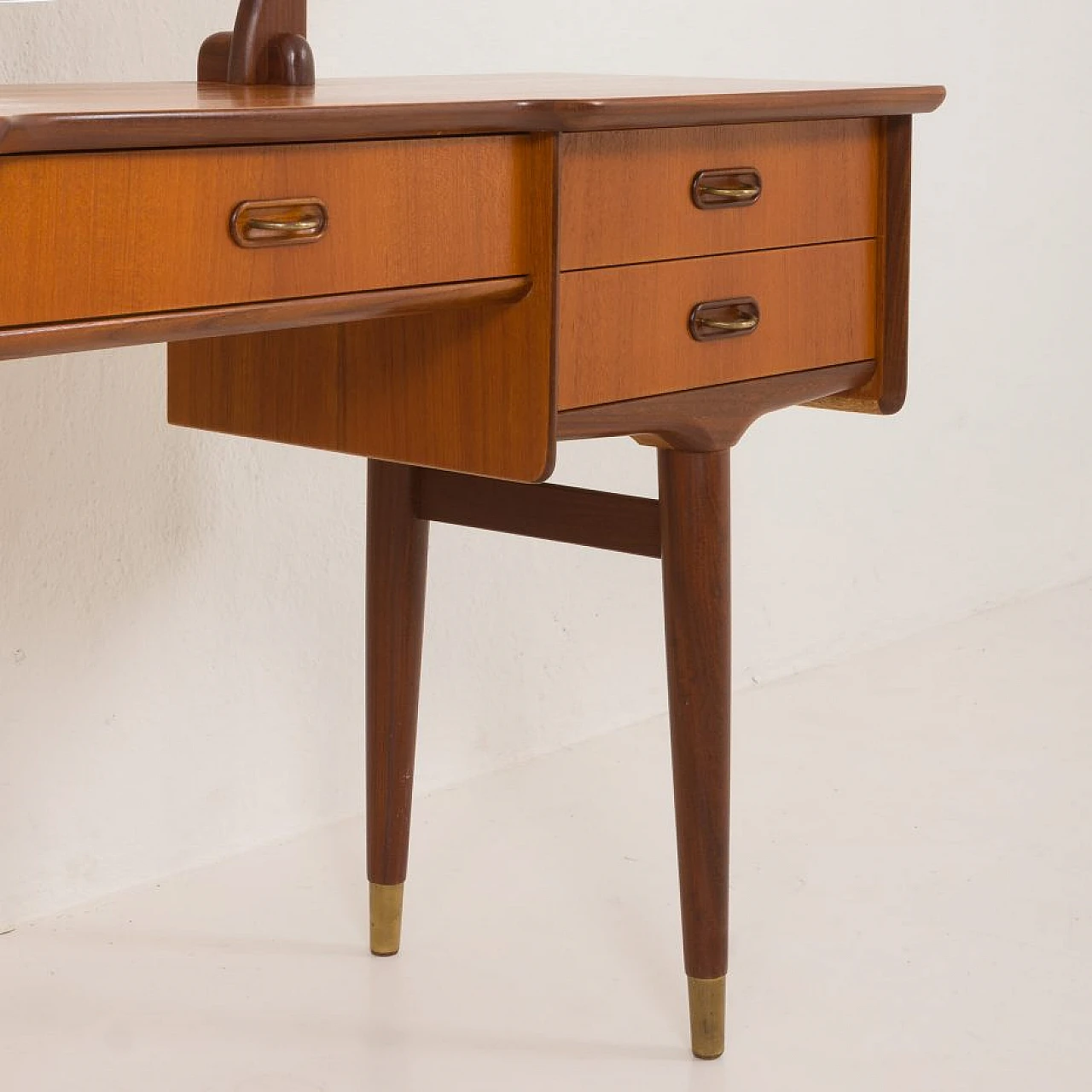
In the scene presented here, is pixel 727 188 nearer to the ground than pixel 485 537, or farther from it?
farther from it

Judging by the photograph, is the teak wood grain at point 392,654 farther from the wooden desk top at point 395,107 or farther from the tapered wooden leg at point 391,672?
the wooden desk top at point 395,107

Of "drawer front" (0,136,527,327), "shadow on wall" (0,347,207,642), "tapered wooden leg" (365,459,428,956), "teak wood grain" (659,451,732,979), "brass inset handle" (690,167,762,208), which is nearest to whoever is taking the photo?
"drawer front" (0,136,527,327)

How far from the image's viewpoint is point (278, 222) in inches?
49.8

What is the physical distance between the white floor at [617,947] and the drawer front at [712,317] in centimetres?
68

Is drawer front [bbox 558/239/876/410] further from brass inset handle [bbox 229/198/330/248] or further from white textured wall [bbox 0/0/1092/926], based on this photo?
white textured wall [bbox 0/0/1092/926]

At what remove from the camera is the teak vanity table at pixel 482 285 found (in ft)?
3.93

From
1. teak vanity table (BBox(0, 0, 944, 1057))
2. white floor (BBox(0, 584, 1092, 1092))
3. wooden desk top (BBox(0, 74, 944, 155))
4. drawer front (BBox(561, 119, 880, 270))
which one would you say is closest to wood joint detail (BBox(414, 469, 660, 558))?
teak vanity table (BBox(0, 0, 944, 1057))

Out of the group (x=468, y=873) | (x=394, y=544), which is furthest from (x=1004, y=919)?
(x=394, y=544)

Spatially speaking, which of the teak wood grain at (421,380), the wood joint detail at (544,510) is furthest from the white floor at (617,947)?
the teak wood grain at (421,380)

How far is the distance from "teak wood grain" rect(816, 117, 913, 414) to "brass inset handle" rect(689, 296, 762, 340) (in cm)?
19

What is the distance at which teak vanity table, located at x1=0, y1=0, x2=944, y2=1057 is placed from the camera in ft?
3.93

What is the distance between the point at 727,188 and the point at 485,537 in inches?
42.2

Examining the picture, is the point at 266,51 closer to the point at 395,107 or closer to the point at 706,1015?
the point at 395,107

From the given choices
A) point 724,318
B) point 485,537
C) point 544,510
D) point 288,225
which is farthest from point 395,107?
point 485,537
